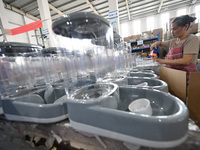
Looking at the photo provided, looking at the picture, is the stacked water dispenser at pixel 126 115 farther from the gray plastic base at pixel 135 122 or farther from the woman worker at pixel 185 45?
the woman worker at pixel 185 45

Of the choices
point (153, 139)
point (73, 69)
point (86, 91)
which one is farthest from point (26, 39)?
point (153, 139)

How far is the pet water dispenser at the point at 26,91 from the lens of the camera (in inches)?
15.7

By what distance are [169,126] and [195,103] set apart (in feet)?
1.55

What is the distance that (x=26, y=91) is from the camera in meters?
0.64

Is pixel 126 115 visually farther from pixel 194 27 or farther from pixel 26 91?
pixel 194 27

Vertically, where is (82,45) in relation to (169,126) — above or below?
above

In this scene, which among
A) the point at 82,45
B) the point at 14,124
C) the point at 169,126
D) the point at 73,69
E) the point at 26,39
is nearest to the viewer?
the point at 169,126

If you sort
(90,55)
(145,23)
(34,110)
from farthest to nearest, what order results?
(145,23) < (90,55) < (34,110)

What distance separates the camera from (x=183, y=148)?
240mm

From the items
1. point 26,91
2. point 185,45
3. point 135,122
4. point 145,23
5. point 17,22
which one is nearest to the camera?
point 135,122

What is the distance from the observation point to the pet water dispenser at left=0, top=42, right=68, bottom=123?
0.40 meters

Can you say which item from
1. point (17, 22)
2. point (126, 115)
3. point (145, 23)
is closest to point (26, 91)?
point (126, 115)

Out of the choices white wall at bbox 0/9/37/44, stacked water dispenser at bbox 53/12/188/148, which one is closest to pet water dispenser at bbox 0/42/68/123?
stacked water dispenser at bbox 53/12/188/148

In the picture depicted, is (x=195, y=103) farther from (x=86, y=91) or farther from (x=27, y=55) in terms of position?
(x=27, y=55)
